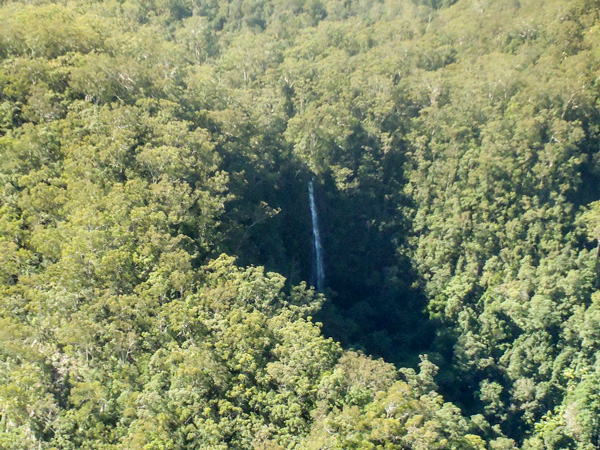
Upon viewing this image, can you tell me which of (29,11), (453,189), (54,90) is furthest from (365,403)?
(29,11)

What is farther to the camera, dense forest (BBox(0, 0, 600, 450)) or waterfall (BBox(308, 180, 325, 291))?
waterfall (BBox(308, 180, 325, 291))

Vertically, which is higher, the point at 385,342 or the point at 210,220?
the point at 385,342

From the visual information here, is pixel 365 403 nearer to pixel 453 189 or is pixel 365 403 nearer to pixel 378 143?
pixel 453 189

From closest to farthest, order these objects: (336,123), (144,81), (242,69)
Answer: (144,81) → (336,123) → (242,69)

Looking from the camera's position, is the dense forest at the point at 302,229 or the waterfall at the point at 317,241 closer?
the dense forest at the point at 302,229

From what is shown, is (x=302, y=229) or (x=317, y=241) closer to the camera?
(x=302, y=229)

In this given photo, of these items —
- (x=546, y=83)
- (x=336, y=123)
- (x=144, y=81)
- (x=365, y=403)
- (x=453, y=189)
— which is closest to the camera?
(x=365, y=403)

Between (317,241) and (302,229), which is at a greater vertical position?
(317,241)

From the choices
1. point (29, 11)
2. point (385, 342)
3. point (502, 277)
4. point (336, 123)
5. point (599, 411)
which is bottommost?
point (599, 411)
